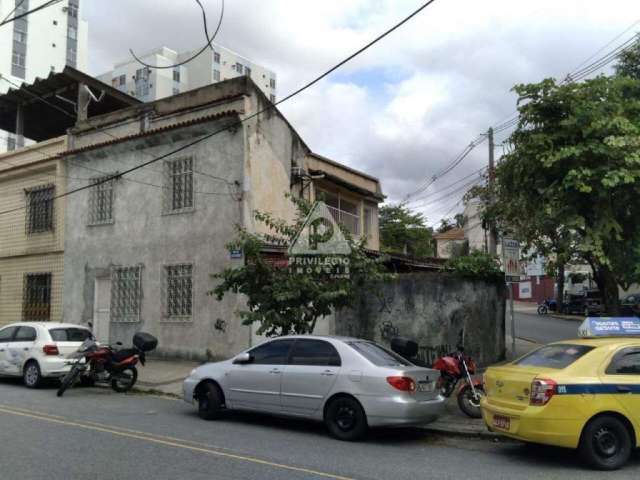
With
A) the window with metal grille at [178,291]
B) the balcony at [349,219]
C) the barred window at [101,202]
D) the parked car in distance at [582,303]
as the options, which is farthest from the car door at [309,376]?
the parked car in distance at [582,303]

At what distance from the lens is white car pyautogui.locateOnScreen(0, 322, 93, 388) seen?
40.9 ft

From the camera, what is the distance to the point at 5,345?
13.3 m

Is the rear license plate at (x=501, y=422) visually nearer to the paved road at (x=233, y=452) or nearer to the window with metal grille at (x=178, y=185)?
the paved road at (x=233, y=452)

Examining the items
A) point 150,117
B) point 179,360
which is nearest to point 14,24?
point 150,117

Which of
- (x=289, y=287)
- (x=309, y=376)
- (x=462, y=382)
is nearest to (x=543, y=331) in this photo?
(x=462, y=382)

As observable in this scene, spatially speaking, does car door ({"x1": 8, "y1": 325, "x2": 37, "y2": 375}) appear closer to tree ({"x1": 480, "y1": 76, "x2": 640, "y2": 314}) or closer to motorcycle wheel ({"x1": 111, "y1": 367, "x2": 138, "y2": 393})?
motorcycle wheel ({"x1": 111, "y1": 367, "x2": 138, "y2": 393})

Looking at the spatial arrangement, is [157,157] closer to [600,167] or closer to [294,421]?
[294,421]

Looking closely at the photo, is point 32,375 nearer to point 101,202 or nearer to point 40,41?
point 101,202

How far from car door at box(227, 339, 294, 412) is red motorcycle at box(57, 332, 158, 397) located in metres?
3.54

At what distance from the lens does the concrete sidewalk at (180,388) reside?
8.62m

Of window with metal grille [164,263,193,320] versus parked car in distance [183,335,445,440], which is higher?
window with metal grille [164,263,193,320]

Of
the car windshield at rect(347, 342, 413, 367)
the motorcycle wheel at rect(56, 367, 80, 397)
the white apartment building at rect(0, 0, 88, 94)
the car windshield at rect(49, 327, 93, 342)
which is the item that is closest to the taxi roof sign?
the car windshield at rect(347, 342, 413, 367)

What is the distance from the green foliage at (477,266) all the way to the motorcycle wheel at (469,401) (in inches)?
161

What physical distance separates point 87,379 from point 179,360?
3.16m
